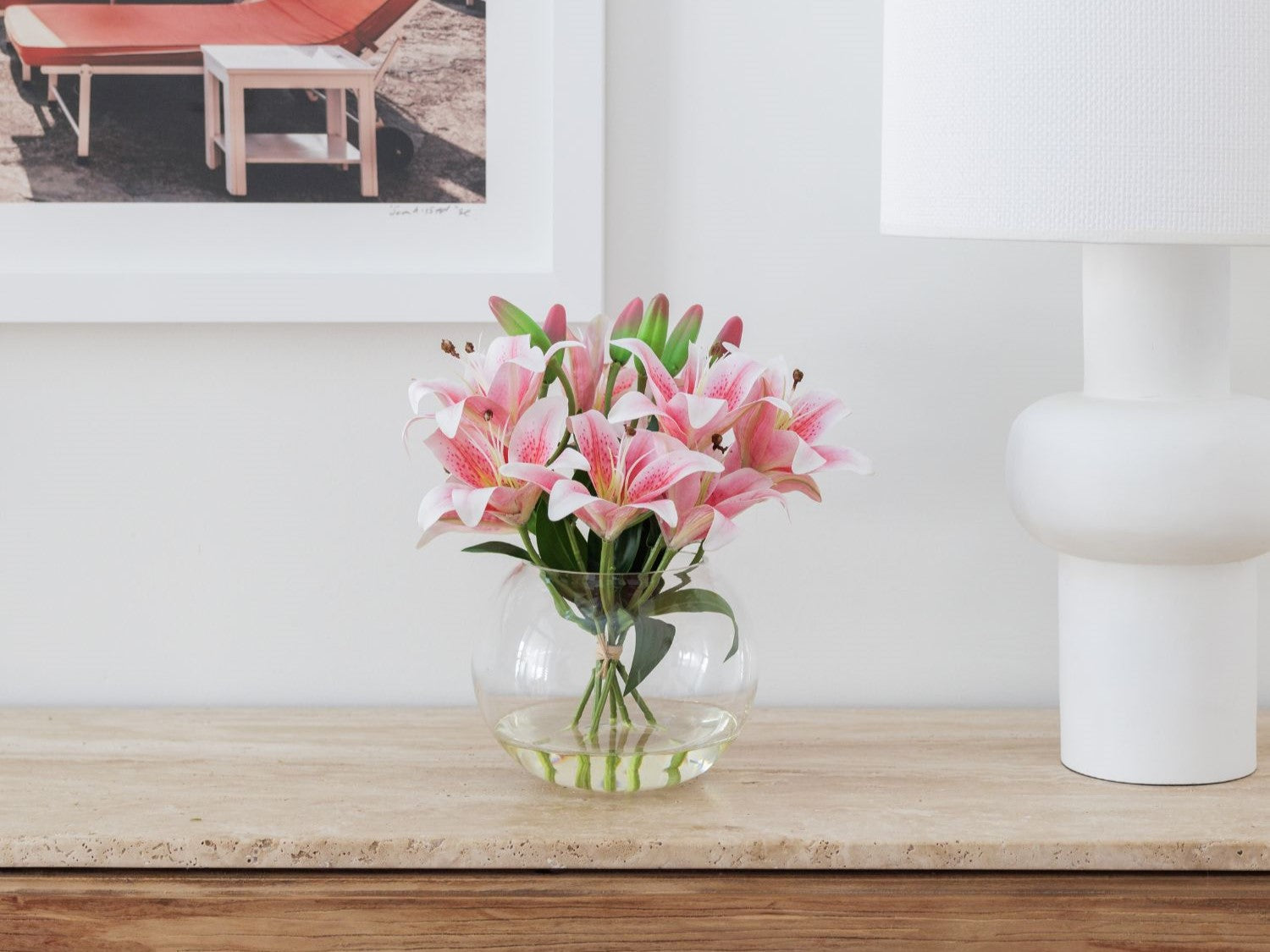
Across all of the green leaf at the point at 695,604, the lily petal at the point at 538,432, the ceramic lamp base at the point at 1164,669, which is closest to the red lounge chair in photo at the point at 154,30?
the lily petal at the point at 538,432

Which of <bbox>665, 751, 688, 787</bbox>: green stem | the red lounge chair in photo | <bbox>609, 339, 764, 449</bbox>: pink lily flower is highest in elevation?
the red lounge chair in photo

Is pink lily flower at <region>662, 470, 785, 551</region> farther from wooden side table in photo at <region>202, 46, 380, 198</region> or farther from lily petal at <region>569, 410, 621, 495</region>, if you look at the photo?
wooden side table in photo at <region>202, 46, 380, 198</region>

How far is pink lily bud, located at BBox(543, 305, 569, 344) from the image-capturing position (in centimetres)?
88

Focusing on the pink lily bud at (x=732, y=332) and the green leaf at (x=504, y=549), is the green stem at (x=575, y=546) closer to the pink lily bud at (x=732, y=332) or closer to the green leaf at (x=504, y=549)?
the green leaf at (x=504, y=549)

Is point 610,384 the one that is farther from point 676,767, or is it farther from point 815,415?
point 676,767

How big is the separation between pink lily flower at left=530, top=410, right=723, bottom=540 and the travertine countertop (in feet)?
0.67

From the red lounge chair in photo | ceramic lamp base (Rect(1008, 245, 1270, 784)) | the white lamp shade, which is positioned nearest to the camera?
the white lamp shade

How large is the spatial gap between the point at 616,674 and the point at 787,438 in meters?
0.20

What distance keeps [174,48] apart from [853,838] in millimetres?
844

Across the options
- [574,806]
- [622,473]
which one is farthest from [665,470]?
[574,806]

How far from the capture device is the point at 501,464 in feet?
2.74

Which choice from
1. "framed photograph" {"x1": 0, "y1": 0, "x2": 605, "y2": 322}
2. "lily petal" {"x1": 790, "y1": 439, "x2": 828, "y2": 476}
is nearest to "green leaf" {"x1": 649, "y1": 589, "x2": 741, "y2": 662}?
"lily petal" {"x1": 790, "y1": 439, "x2": 828, "y2": 476}

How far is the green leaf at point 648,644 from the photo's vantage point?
862 millimetres

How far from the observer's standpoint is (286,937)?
2.68 feet
